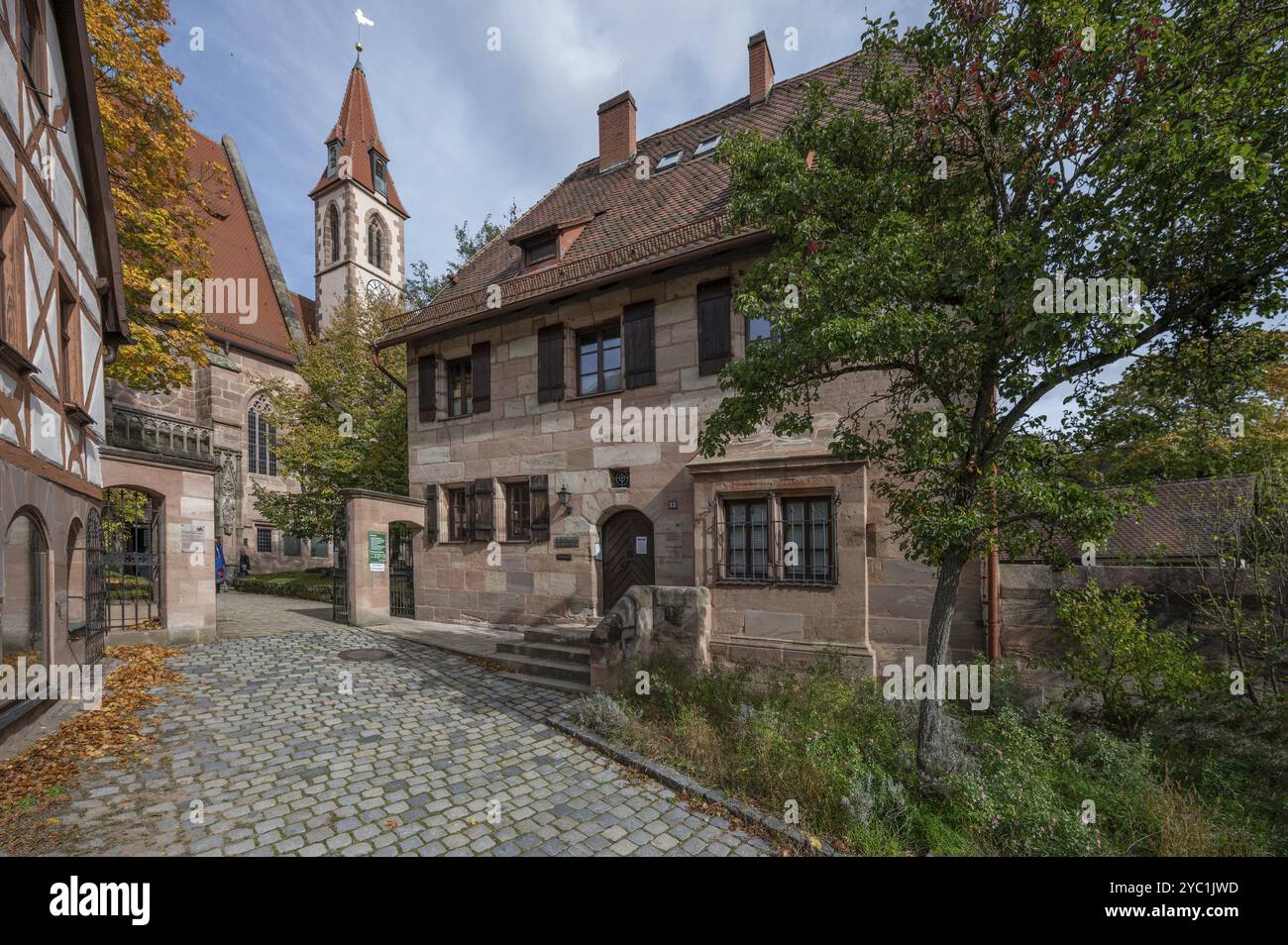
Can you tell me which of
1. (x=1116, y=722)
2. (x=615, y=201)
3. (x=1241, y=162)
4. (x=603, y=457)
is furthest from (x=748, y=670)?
(x=615, y=201)

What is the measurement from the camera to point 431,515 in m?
12.1

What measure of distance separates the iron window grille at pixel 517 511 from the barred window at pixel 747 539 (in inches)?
171

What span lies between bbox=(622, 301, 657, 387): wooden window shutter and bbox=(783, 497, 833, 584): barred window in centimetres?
333

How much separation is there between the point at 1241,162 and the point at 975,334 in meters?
1.59

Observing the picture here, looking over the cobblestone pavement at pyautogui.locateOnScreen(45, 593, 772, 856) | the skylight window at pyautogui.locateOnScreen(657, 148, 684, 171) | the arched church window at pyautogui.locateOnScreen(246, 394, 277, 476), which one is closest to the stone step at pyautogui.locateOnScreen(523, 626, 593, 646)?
the cobblestone pavement at pyautogui.locateOnScreen(45, 593, 772, 856)

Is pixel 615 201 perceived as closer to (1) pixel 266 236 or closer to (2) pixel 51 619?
(2) pixel 51 619

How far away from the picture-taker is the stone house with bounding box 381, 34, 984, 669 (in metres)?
7.67

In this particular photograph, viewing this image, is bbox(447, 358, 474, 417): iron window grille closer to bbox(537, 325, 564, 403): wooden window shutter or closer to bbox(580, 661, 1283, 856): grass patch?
bbox(537, 325, 564, 403): wooden window shutter

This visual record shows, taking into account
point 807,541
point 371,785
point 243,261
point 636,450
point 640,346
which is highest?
point 243,261

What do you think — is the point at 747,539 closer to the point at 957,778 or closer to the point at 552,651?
the point at 552,651

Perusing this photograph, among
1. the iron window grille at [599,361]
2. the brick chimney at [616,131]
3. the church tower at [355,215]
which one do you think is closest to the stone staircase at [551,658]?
the iron window grille at [599,361]

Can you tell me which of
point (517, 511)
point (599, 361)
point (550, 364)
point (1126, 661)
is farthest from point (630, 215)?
point (1126, 661)

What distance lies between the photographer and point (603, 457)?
9.94 meters

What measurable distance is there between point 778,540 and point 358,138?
36.5 meters
